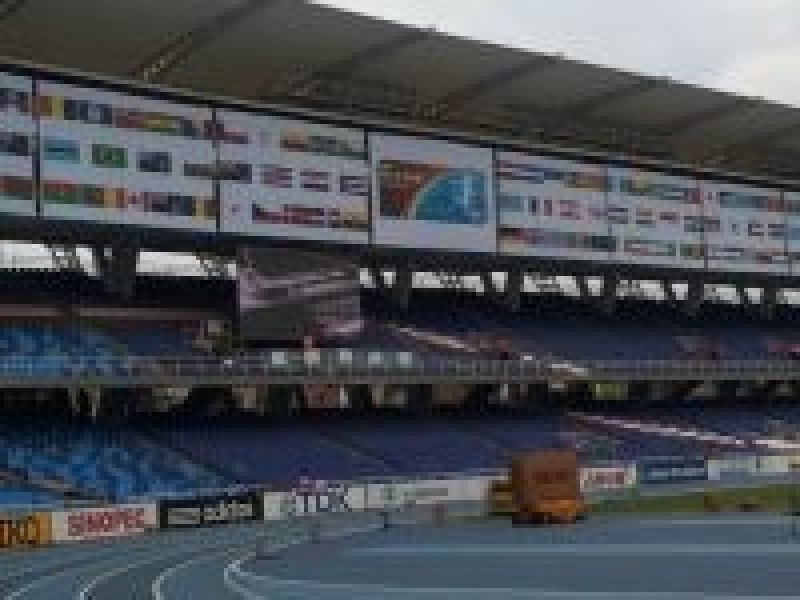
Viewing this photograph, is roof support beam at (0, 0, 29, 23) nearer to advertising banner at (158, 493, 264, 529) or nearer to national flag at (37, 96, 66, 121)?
national flag at (37, 96, 66, 121)

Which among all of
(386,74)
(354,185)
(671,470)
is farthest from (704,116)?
(354,185)

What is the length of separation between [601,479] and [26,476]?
1008 inches

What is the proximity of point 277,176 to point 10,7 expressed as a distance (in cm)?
1341

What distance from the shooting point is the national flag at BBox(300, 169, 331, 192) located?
6800 cm

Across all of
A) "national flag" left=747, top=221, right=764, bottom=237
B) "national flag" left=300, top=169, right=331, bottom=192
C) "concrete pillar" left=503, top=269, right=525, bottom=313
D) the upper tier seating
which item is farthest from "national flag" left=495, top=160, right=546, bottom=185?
the upper tier seating

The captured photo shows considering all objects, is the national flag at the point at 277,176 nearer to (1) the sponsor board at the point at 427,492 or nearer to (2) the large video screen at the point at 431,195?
(2) the large video screen at the point at 431,195

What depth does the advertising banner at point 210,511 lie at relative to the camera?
54.0 meters

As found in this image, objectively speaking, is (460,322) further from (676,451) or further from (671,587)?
(671,587)

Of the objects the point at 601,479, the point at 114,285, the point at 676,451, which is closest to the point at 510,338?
the point at 676,451

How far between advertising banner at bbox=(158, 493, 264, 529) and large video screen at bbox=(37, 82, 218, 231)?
1220 cm

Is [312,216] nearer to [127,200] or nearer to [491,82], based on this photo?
[127,200]

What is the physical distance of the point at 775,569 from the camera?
32156 mm

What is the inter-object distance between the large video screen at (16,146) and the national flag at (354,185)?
1604 cm

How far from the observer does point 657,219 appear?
281 ft
